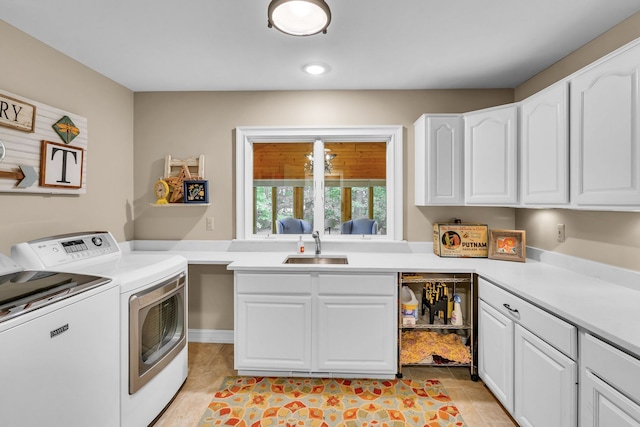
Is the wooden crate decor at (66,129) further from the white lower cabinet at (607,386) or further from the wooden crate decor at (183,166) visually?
the white lower cabinet at (607,386)

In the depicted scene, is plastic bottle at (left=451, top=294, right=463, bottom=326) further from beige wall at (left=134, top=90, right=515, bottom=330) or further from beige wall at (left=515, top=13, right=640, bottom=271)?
beige wall at (left=515, top=13, right=640, bottom=271)

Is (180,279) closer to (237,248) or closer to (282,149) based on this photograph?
(237,248)

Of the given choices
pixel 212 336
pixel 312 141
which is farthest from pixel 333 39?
pixel 212 336

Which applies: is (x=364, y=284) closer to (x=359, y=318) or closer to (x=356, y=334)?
(x=359, y=318)

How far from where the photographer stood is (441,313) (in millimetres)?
2373

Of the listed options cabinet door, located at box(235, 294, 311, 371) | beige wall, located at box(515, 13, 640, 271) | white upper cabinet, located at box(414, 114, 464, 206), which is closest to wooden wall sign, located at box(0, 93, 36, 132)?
cabinet door, located at box(235, 294, 311, 371)

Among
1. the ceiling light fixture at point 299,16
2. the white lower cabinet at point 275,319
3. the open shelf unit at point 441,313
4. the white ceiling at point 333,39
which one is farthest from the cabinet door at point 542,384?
the ceiling light fixture at point 299,16

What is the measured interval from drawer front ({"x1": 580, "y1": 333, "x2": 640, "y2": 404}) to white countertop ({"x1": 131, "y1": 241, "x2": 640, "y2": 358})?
0.03 meters

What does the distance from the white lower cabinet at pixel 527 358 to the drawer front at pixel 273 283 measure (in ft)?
3.94

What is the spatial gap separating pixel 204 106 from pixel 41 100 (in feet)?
3.73

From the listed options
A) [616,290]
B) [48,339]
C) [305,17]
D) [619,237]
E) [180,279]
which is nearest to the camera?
[48,339]

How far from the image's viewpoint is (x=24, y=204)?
72.5 inches

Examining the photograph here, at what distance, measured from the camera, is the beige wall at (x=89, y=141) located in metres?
1.78

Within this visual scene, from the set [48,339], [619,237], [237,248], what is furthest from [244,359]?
[619,237]
